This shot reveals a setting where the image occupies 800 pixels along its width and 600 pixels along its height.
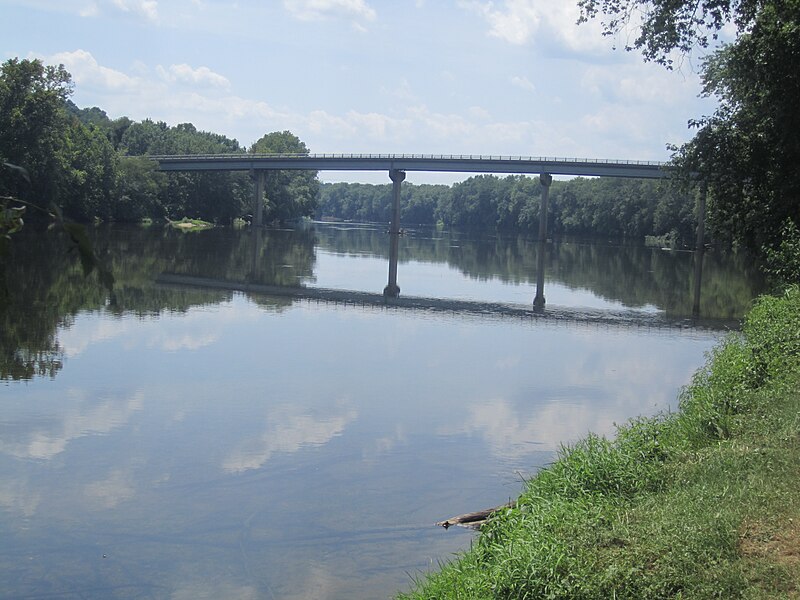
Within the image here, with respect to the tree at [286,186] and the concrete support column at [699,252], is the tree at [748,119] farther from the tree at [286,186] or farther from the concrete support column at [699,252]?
the tree at [286,186]

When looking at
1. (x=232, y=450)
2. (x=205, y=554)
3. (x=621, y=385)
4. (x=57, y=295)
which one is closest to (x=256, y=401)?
(x=232, y=450)

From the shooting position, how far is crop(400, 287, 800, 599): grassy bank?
7.25 m

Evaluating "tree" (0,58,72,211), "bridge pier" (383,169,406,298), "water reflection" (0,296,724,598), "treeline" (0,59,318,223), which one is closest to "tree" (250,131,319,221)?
"treeline" (0,59,318,223)

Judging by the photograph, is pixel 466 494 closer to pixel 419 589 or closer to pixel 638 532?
pixel 419 589

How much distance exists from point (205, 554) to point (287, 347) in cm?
1503

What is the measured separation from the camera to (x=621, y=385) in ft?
72.7

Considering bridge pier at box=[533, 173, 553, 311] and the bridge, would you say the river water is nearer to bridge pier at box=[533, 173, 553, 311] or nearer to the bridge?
bridge pier at box=[533, 173, 553, 311]

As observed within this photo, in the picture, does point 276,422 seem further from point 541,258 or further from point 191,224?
point 191,224

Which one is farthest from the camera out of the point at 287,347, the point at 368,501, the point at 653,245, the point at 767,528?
the point at 653,245

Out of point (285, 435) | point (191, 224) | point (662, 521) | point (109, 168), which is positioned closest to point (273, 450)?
point (285, 435)

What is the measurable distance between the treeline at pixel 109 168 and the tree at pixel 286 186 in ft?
0.61

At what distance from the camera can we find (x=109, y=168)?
103 meters

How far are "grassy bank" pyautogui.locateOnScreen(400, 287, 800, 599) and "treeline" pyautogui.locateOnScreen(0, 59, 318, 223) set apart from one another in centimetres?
2921

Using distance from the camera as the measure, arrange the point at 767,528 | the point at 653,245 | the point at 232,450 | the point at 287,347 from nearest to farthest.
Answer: the point at 767,528
the point at 232,450
the point at 287,347
the point at 653,245
